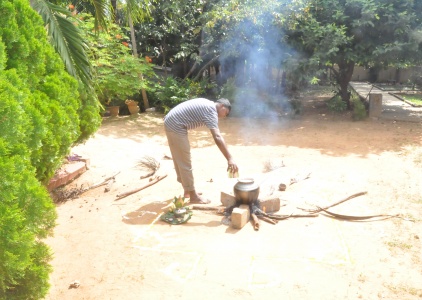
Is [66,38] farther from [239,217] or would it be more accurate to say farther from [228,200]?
[239,217]

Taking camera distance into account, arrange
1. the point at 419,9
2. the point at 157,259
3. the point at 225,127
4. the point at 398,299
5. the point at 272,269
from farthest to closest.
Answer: the point at 225,127
the point at 419,9
the point at 157,259
the point at 272,269
the point at 398,299

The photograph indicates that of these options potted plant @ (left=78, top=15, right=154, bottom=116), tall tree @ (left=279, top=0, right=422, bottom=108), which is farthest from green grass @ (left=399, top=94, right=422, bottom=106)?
potted plant @ (left=78, top=15, right=154, bottom=116)

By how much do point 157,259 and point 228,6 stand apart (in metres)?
8.40

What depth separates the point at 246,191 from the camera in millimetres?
4840

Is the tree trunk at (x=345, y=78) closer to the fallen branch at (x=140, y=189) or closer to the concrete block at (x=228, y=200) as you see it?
the fallen branch at (x=140, y=189)

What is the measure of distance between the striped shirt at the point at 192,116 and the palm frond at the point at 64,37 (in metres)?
1.56

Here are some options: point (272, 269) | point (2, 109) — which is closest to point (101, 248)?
point (272, 269)

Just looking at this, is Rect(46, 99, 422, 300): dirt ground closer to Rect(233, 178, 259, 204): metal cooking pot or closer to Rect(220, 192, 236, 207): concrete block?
Rect(220, 192, 236, 207): concrete block

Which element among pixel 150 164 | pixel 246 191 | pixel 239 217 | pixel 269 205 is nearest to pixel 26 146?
pixel 239 217

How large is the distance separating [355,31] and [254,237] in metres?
7.75

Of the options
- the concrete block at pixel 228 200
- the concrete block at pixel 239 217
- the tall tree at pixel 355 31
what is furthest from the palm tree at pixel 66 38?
the tall tree at pixel 355 31

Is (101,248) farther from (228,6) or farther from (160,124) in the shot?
(228,6)

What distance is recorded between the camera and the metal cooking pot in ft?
15.9

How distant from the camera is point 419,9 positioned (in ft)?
32.7
